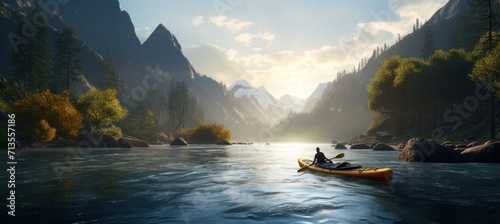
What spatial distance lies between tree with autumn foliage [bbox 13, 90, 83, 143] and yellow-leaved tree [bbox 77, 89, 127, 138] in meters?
10.9

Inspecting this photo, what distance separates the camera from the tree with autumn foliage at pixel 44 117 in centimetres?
4112

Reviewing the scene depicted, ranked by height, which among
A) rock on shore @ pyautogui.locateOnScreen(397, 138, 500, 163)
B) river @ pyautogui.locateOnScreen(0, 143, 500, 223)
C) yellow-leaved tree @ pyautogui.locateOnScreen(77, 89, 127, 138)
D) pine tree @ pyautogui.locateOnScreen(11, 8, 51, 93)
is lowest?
river @ pyautogui.locateOnScreen(0, 143, 500, 223)

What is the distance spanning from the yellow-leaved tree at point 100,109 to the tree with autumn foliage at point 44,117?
10.9 meters

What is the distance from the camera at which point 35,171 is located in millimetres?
18750

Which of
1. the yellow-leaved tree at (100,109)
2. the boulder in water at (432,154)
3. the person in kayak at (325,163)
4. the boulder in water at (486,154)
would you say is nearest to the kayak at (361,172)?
the person in kayak at (325,163)

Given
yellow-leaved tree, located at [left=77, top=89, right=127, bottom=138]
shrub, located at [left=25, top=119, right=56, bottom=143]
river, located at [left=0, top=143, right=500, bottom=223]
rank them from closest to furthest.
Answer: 1. river, located at [left=0, top=143, right=500, bottom=223]
2. shrub, located at [left=25, top=119, right=56, bottom=143]
3. yellow-leaved tree, located at [left=77, top=89, right=127, bottom=138]

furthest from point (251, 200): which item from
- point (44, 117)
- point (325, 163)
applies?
point (44, 117)

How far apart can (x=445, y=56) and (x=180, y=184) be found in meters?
61.2

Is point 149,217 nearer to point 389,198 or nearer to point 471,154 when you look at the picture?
point 389,198

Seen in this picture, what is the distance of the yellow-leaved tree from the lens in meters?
57.3

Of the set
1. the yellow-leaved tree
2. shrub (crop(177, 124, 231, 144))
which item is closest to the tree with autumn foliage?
the yellow-leaved tree

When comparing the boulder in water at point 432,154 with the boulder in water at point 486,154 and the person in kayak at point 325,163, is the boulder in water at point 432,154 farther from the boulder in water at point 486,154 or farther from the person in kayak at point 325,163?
the person in kayak at point 325,163

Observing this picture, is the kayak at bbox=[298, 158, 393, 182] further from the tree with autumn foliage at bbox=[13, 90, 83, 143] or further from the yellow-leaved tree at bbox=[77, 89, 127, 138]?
the yellow-leaved tree at bbox=[77, 89, 127, 138]

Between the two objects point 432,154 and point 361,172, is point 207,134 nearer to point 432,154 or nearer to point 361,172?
point 432,154
